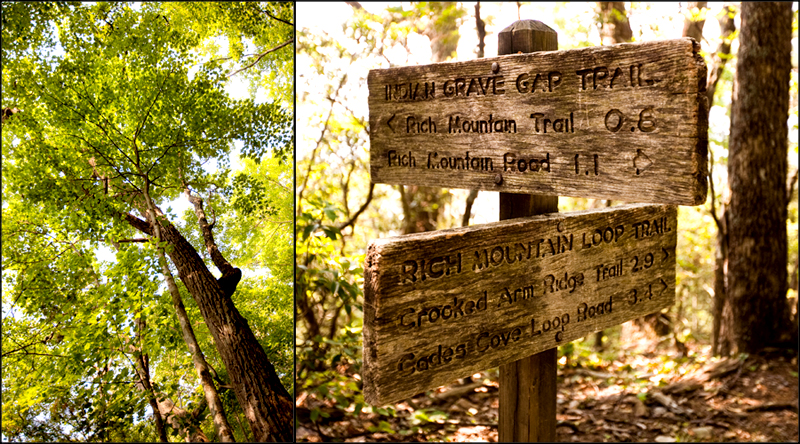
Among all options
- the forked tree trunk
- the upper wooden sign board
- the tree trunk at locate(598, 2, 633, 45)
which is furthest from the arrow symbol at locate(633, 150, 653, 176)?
the tree trunk at locate(598, 2, 633, 45)

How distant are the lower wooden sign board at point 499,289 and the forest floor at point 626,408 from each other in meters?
1.73

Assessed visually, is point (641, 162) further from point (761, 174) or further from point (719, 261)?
point (719, 261)

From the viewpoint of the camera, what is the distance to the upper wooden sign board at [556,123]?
145cm

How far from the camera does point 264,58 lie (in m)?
2.15

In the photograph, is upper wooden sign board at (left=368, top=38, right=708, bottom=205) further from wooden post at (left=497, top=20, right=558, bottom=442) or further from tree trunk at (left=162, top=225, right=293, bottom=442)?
tree trunk at (left=162, top=225, right=293, bottom=442)

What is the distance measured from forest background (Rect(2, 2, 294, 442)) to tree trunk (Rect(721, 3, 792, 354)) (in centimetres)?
397

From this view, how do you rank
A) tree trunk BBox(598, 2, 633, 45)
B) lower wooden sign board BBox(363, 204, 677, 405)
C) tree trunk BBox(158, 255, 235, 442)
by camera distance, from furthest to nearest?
tree trunk BBox(598, 2, 633, 45) < tree trunk BBox(158, 255, 235, 442) < lower wooden sign board BBox(363, 204, 677, 405)

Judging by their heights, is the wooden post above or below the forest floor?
above

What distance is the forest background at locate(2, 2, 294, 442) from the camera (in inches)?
69.2

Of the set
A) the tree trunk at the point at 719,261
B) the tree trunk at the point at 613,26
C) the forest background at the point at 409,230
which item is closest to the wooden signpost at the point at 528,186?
the forest background at the point at 409,230

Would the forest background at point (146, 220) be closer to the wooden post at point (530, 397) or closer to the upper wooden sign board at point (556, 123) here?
the upper wooden sign board at point (556, 123)

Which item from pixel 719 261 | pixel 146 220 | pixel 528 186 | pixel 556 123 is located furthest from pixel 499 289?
pixel 719 261

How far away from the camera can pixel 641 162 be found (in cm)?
151

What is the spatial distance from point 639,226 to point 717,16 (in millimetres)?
5605
